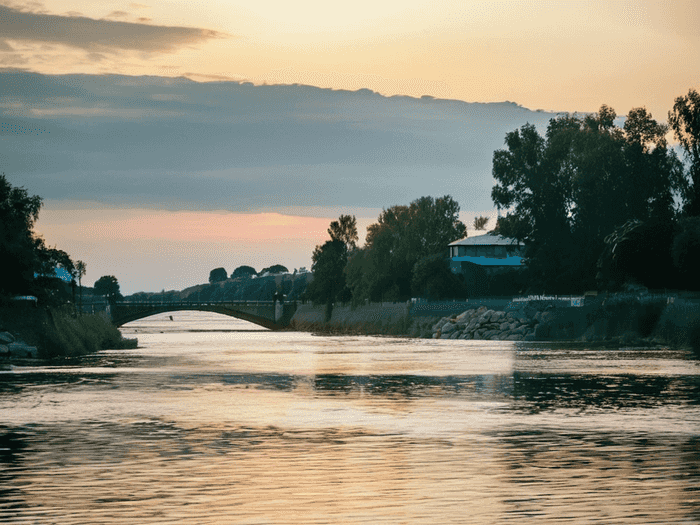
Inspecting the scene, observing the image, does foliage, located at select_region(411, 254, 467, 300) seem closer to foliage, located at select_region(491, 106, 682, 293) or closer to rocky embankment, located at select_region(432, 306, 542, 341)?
rocky embankment, located at select_region(432, 306, 542, 341)

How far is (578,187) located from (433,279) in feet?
133

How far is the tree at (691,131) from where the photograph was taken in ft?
351

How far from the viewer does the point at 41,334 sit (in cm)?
8119

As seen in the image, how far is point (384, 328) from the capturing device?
169 m

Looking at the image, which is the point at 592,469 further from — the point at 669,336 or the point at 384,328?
the point at 384,328

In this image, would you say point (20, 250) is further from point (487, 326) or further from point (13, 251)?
point (487, 326)

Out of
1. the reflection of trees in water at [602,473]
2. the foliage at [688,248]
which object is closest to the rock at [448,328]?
the foliage at [688,248]

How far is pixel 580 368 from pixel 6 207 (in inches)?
1941

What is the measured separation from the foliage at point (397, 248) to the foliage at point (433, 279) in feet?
18.3

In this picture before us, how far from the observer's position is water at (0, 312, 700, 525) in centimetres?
1858

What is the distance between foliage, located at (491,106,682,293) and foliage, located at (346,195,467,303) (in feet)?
128

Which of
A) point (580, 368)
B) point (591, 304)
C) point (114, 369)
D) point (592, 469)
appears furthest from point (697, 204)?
point (592, 469)

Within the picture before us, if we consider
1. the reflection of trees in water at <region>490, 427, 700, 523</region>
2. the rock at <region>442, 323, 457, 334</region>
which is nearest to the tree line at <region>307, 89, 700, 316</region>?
the rock at <region>442, 323, 457, 334</region>

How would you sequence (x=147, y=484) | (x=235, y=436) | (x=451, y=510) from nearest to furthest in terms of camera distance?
1. (x=451, y=510)
2. (x=147, y=484)
3. (x=235, y=436)
